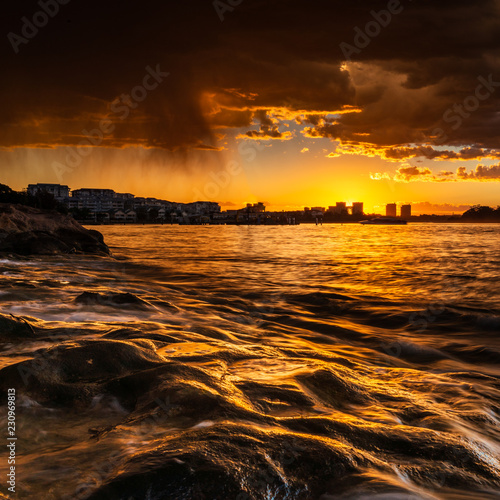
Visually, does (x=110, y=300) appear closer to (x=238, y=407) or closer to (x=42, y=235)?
(x=238, y=407)

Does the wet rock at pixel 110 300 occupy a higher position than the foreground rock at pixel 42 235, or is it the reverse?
the foreground rock at pixel 42 235

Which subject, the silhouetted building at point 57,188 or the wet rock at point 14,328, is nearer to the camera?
the wet rock at point 14,328

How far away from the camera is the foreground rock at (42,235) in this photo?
17078mm

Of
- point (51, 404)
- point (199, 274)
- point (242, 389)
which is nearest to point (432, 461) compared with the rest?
point (242, 389)

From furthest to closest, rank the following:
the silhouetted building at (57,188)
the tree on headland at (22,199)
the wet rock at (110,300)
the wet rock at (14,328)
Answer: the silhouetted building at (57,188)
the tree on headland at (22,199)
the wet rock at (110,300)
the wet rock at (14,328)

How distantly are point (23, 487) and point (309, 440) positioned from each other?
1.52 meters

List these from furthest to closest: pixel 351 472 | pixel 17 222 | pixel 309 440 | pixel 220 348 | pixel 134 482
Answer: pixel 17 222
pixel 220 348
pixel 309 440
pixel 351 472
pixel 134 482

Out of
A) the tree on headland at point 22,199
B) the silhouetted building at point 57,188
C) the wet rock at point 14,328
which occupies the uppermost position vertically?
the silhouetted building at point 57,188

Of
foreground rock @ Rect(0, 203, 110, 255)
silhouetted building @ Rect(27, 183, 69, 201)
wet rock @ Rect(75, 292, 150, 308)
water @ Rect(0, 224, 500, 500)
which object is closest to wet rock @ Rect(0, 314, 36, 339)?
water @ Rect(0, 224, 500, 500)

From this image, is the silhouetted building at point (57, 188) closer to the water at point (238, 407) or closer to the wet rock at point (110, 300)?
the wet rock at point (110, 300)

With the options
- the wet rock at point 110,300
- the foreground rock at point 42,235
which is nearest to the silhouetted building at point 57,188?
the foreground rock at point 42,235

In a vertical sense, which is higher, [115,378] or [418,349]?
[115,378]

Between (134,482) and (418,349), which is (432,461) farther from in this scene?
(418,349)

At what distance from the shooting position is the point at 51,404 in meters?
2.83
